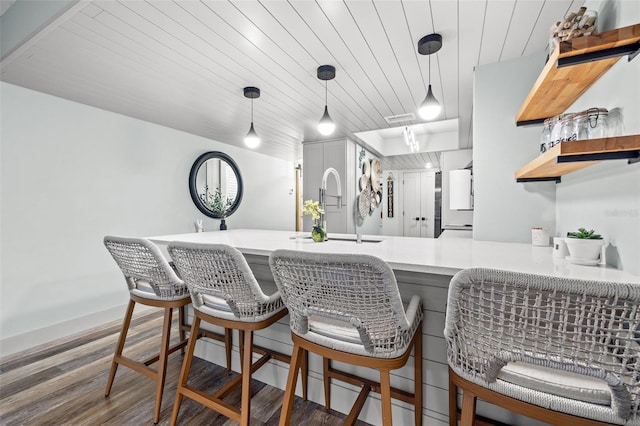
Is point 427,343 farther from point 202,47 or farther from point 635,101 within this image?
point 202,47

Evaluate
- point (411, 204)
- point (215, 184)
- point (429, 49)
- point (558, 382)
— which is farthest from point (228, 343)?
point (411, 204)

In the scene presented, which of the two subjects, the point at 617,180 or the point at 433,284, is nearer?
the point at 617,180

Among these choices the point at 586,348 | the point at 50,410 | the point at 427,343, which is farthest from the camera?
the point at 50,410

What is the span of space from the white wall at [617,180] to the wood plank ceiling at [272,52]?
0.58 meters

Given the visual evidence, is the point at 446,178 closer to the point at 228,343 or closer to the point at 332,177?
the point at 332,177

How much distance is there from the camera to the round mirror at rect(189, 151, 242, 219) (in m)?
4.06

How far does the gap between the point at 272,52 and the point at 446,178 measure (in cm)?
393

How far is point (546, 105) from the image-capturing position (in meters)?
1.58

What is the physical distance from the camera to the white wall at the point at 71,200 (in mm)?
2496

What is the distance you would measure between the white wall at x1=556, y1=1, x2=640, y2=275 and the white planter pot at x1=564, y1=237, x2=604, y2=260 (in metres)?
0.06

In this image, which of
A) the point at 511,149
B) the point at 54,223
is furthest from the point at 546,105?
the point at 54,223

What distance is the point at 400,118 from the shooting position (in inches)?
131

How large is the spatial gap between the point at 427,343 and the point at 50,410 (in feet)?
7.20

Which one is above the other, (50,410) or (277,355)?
(277,355)
